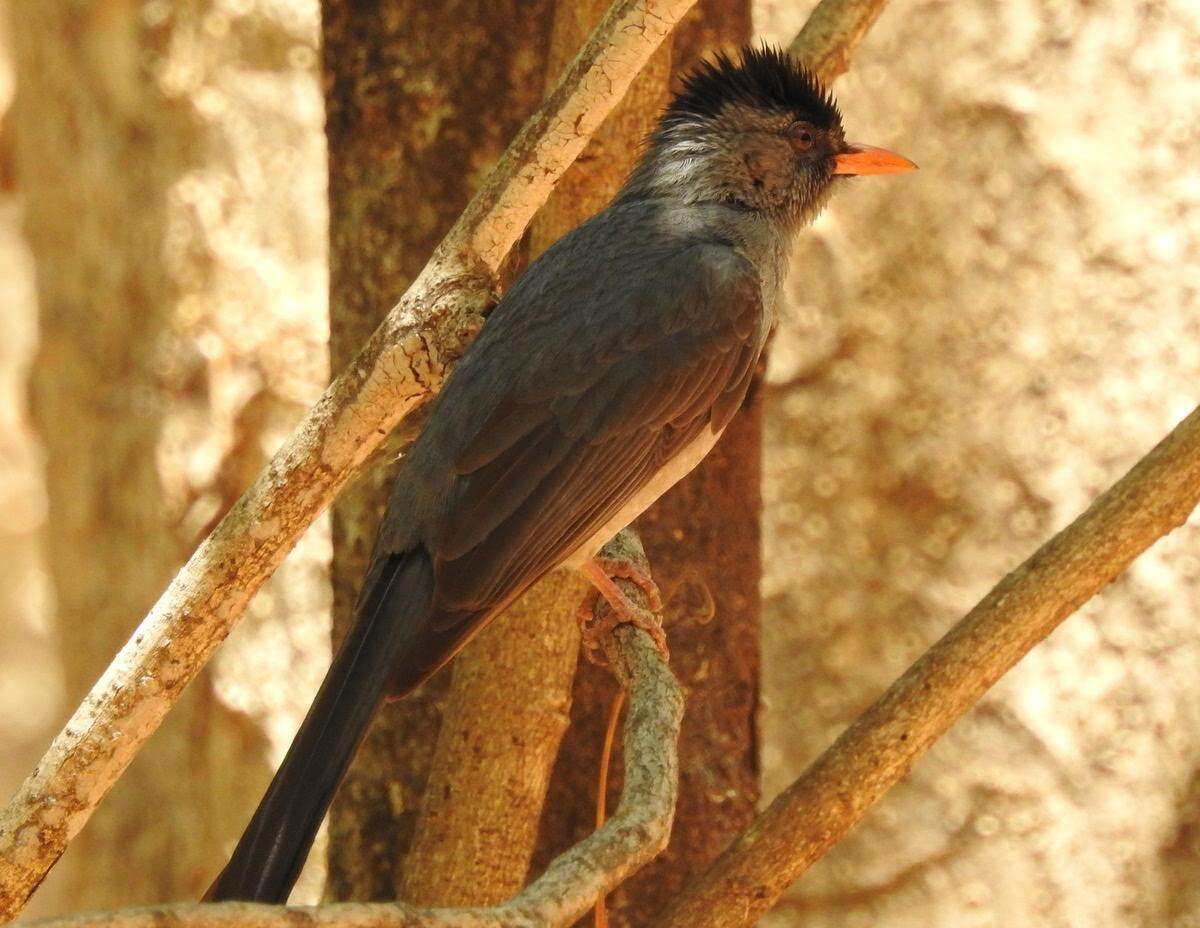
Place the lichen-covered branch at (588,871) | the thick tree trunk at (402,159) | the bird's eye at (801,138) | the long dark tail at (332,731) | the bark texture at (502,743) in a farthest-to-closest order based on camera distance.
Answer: the bird's eye at (801,138)
the thick tree trunk at (402,159)
the bark texture at (502,743)
the long dark tail at (332,731)
the lichen-covered branch at (588,871)

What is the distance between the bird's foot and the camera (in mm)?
3684

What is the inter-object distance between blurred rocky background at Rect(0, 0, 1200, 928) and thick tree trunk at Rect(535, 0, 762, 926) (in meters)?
1.90

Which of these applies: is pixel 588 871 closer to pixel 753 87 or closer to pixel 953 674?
pixel 953 674

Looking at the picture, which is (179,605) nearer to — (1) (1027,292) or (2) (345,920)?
(2) (345,920)

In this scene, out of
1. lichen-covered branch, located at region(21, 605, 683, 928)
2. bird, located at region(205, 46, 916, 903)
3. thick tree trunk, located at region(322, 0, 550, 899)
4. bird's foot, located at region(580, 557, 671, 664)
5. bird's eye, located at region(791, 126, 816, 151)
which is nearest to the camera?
lichen-covered branch, located at region(21, 605, 683, 928)

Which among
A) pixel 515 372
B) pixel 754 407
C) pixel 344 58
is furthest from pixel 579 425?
pixel 344 58

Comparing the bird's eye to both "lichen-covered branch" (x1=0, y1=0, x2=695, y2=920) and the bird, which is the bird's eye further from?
"lichen-covered branch" (x1=0, y1=0, x2=695, y2=920)

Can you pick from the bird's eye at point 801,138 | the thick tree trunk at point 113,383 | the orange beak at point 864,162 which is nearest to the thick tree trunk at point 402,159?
the bird's eye at point 801,138

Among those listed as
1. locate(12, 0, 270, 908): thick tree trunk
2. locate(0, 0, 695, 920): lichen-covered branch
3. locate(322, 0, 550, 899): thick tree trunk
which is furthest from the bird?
locate(12, 0, 270, 908): thick tree trunk

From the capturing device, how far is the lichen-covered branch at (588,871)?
220cm

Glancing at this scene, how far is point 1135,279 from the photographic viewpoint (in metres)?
5.79

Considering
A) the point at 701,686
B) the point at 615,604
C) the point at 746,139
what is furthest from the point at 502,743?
the point at 746,139

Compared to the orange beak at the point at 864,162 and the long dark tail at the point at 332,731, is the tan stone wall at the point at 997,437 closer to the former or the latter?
the orange beak at the point at 864,162

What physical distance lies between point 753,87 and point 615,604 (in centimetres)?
137
